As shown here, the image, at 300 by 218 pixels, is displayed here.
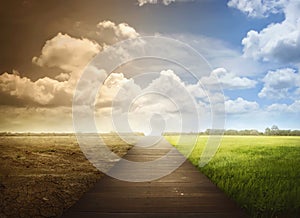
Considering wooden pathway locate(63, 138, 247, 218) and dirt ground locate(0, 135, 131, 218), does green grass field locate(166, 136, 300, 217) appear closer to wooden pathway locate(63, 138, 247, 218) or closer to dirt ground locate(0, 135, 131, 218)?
wooden pathway locate(63, 138, 247, 218)

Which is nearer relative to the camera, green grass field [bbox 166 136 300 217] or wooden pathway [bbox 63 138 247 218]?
wooden pathway [bbox 63 138 247 218]

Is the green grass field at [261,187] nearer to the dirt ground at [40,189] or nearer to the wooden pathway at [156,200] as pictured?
the wooden pathway at [156,200]

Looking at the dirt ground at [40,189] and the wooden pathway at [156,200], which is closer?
the wooden pathway at [156,200]

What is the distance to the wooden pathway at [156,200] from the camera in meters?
4.84

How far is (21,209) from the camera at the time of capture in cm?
550

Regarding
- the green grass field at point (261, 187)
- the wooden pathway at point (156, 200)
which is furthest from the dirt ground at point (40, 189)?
the green grass field at point (261, 187)

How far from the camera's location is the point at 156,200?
18.4 ft

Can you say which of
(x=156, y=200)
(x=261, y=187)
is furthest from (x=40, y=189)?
(x=261, y=187)

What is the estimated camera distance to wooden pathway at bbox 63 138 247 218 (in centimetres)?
484

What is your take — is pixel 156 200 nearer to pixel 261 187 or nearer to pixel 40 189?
pixel 261 187

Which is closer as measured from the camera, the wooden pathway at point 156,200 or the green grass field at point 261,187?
the wooden pathway at point 156,200

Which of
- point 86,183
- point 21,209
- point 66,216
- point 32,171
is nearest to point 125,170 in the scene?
point 86,183

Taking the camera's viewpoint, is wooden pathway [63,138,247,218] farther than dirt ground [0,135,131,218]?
No

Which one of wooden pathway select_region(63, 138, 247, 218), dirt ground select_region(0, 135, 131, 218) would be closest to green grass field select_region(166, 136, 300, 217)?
wooden pathway select_region(63, 138, 247, 218)
